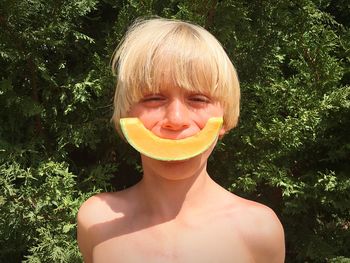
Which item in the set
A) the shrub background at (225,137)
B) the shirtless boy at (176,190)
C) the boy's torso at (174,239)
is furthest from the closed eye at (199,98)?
the shrub background at (225,137)

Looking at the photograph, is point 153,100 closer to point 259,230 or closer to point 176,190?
point 176,190

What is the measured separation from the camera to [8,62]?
73.4 inches

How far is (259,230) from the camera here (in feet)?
4.50

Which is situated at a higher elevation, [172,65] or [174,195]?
[172,65]

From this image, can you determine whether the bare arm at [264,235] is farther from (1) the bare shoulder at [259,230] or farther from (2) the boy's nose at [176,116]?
(2) the boy's nose at [176,116]

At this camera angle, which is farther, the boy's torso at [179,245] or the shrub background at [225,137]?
the shrub background at [225,137]

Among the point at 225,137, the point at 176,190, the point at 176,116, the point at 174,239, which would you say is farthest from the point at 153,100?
the point at 225,137

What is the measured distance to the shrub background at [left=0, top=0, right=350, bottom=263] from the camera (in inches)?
68.4

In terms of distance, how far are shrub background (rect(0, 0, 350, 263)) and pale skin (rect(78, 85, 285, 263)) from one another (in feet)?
1.18

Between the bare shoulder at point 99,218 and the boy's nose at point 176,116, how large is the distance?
14.3 inches

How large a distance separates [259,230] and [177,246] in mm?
251

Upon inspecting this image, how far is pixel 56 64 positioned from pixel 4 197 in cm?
57

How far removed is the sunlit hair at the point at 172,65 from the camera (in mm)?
1216

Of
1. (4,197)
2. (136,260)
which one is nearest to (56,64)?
(4,197)
